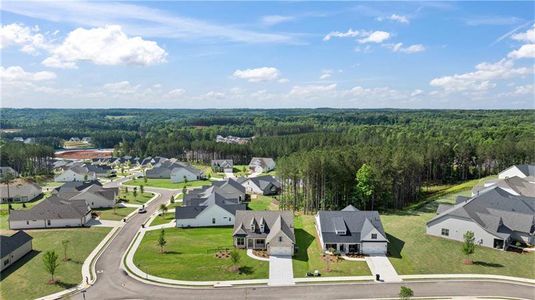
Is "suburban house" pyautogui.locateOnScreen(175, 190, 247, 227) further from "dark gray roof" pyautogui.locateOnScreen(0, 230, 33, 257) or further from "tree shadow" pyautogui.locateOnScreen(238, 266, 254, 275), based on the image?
"dark gray roof" pyautogui.locateOnScreen(0, 230, 33, 257)

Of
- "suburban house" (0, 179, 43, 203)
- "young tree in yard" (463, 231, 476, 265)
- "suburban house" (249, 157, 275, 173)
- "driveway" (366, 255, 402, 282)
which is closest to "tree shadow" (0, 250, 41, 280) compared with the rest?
"driveway" (366, 255, 402, 282)

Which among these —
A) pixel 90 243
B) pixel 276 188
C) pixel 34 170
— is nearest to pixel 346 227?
pixel 90 243

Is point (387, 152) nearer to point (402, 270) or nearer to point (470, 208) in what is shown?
point (470, 208)

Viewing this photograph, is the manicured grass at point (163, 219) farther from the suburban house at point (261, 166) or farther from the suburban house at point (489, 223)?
the suburban house at point (261, 166)

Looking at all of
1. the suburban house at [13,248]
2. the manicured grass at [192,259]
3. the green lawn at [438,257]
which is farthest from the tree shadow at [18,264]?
the green lawn at [438,257]

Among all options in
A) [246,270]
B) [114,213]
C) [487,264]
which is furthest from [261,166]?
[487,264]
